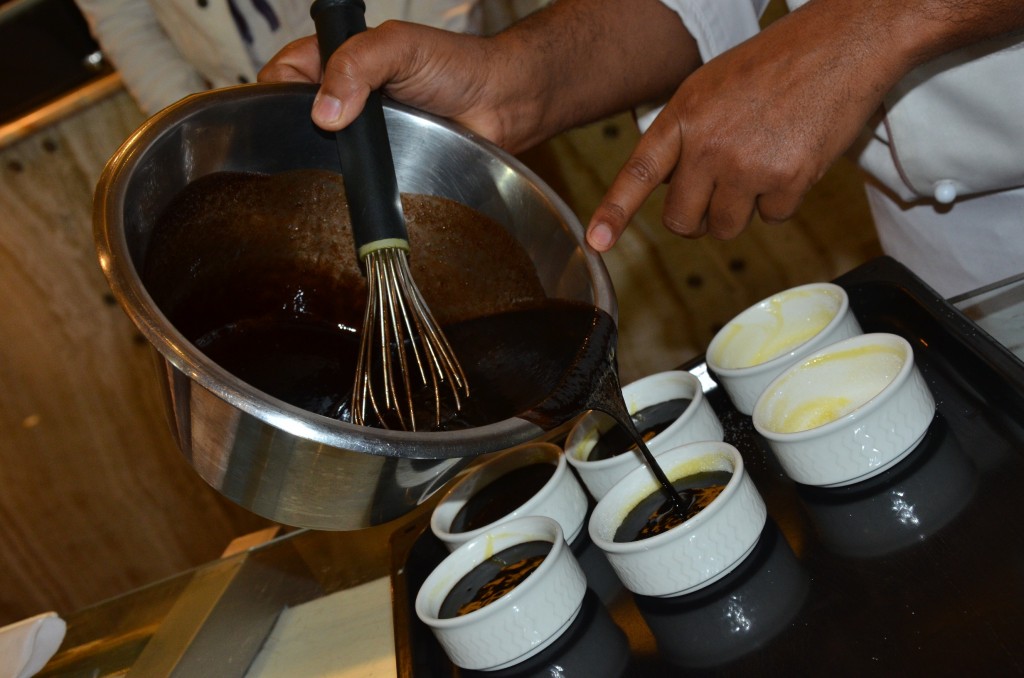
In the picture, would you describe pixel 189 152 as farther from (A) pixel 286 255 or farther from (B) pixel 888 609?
(B) pixel 888 609

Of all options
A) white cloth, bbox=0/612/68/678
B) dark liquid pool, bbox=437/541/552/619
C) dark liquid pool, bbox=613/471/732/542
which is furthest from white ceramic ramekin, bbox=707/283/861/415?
white cloth, bbox=0/612/68/678

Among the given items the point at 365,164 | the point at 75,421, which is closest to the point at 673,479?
the point at 365,164

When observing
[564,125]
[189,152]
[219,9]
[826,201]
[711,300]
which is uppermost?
[219,9]

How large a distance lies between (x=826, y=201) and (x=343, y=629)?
4.01 feet

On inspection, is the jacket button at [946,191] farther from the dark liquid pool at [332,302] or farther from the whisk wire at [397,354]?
the whisk wire at [397,354]

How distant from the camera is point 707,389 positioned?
1024 mm

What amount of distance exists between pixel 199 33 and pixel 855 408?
122 centimetres

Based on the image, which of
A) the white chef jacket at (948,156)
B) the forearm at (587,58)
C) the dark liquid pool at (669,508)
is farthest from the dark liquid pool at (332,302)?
the white chef jacket at (948,156)

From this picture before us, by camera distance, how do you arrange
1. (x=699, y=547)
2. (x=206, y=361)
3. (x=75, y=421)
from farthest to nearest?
(x=75, y=421) → (x=699, y=547) → (x=206, y=361)

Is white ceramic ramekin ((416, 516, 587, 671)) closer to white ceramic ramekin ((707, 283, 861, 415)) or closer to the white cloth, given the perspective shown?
white ceramic ramekin ((707, 283, 861, 415))

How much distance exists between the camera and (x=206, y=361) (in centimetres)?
61

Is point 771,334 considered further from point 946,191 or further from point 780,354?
point 946,191

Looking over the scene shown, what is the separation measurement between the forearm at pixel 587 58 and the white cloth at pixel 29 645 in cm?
70

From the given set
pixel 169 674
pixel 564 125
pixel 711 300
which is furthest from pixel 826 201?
pixel 169 674
